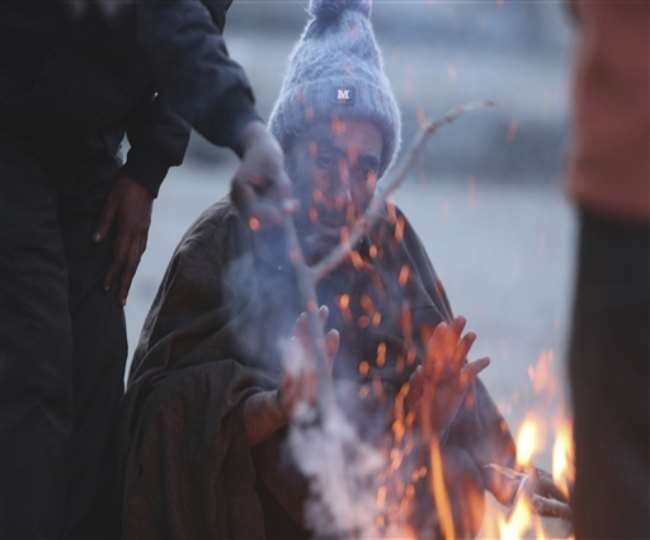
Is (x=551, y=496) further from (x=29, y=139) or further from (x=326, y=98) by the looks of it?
(x=29, y=139)

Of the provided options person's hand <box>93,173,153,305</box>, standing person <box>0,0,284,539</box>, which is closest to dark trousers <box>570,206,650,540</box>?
standing person <box>0,0,284,539</box>

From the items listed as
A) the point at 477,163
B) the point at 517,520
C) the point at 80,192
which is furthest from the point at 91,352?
the point at 477,163

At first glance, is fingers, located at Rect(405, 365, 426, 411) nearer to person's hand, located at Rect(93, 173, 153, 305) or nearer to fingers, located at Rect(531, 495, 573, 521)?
fingers, located at Rect(531, 495, 573, 521)

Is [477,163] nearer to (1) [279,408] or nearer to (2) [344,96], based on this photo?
(2) [344,96]

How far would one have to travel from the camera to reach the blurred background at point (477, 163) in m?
6.80

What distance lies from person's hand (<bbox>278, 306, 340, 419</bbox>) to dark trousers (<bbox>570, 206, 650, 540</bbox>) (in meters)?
0.83

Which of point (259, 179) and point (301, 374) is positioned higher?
point (259, 179)

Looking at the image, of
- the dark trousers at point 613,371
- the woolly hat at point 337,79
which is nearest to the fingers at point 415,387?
the woolly hat at point 337,79

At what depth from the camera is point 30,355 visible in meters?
2.69

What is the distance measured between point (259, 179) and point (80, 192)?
2.12 feet

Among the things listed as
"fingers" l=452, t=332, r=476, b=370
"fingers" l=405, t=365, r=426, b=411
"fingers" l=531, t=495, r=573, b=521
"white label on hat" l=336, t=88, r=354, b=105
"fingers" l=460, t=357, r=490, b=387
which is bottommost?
"fingers" l=531, t=495, r=573, b=521

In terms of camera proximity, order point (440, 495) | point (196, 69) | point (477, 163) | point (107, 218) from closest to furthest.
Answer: point (196, 69) → point (107, 218) → point (440, 495) → point (477, 163)

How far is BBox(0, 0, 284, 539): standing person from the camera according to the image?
2473mm

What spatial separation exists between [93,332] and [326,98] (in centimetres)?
76
